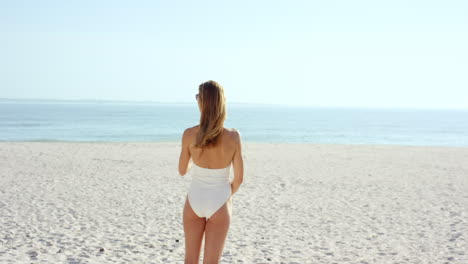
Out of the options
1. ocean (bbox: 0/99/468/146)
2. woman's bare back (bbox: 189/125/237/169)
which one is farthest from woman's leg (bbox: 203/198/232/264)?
ocean (bbox: 0/99/468/146)

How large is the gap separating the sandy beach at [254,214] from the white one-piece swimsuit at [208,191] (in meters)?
2.92

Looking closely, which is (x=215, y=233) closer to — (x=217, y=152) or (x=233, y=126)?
(x=217, y=152)

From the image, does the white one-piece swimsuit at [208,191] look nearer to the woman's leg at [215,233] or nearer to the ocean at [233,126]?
the woman's leg at [215,233]

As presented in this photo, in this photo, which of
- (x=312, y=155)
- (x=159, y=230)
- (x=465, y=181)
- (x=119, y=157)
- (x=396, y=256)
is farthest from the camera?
(x=312, y=155)

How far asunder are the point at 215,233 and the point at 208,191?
292 millimetres

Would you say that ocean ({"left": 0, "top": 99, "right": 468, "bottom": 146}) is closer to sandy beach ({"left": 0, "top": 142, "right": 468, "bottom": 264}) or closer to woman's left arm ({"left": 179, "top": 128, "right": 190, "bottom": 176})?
sandy beach ({"left": 0, "top": 142, "right": 468, "bottom": 264})

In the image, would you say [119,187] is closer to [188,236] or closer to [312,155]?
[188,236]

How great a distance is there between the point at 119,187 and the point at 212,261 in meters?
8.56

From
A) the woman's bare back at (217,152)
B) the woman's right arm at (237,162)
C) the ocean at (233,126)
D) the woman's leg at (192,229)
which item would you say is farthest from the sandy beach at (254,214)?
the ocean at (233,126)

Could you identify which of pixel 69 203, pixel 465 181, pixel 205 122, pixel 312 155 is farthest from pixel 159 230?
pixel 312 155

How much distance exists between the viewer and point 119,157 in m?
17.6

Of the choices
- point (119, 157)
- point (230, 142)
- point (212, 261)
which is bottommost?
point (119, 157)

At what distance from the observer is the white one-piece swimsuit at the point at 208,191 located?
2848 millimetres

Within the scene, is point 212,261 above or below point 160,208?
above
